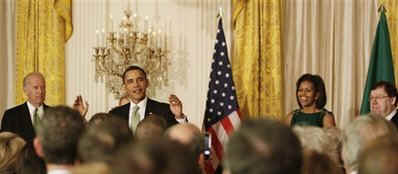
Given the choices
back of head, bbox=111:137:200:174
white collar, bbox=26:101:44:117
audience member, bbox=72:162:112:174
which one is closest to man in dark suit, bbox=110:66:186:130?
white collar, bbox=26:101:44:117

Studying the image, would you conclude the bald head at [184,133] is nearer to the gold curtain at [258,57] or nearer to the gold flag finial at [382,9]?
the gold curtain at [258,57]

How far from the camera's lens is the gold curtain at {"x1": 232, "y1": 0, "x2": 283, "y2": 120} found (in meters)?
7.84

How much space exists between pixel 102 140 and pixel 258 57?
18.2ft

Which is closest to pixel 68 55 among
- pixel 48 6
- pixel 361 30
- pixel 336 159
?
pixel 48 6

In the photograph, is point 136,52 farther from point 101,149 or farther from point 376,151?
point 376,151

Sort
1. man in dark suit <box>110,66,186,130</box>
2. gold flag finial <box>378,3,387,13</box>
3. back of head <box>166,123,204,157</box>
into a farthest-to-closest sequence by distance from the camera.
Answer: gold flag finial <box>378,3,387,13</box>
man in dark suit <box>110,66,186,130</box>
back of head <box>166,123,204,157</box>

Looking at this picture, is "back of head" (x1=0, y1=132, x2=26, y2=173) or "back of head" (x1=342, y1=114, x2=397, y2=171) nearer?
"back of head" (x1=342, y1=114, x2=397, y2=171)

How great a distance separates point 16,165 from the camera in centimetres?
341

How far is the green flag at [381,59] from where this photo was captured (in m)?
7.50

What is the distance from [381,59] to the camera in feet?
24.9

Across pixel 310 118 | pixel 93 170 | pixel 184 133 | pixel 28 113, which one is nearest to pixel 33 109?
pixel 28 113

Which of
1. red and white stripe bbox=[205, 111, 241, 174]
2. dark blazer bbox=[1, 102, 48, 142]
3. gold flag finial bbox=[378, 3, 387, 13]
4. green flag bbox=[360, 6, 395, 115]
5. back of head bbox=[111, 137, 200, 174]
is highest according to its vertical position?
gold flag finial bbox=[378, 3, 387, 13]

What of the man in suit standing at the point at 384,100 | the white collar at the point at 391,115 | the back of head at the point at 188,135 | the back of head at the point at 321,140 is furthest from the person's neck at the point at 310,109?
the back of head at the point at 188,135

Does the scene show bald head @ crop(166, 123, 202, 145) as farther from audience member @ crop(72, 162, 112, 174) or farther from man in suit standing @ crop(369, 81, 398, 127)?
man in suit standing @ crop(369, 81, 398, 127)
